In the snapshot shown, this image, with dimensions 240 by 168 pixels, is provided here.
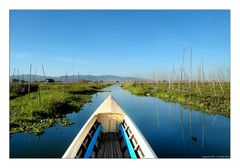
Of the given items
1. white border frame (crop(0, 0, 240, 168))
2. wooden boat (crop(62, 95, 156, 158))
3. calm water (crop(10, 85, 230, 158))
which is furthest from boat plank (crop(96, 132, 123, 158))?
calm water (crop(10, 85, 230, 158))

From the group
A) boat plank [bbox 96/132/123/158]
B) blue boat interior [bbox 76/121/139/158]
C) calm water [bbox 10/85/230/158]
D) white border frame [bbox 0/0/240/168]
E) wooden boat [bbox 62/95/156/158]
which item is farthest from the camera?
calm water [bbox 10/85/230/158]

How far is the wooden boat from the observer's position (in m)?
2.36

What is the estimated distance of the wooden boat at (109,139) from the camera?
2357 mm

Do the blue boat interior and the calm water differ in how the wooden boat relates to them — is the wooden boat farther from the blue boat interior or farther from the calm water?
the calm water

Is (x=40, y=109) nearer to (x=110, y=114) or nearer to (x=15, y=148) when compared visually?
(x=15, y=148)

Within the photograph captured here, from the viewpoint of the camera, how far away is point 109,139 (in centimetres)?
332

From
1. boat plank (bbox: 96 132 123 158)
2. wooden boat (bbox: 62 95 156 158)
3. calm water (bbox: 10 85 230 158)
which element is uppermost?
wooden boat (bbox: 62 95 156 158)

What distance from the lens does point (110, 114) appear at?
3.64m
